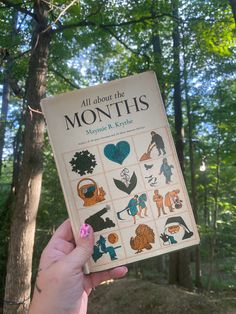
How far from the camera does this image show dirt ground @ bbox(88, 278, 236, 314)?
7953mm

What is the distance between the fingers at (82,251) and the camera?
1560 millimetres

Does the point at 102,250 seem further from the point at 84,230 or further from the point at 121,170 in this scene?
the point at 121,170

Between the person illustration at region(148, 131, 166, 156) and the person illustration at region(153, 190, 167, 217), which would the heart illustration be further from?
the person illustration at region(153, 190, 167, 217)

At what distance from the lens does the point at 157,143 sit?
1.64m

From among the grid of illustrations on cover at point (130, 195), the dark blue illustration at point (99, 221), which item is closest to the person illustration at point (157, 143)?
the grid of illustrations on cover at point (130, 195)

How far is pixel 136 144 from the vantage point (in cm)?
164

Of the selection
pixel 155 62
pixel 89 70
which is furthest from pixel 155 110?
pixel 89 70

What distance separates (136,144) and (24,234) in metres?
4.05

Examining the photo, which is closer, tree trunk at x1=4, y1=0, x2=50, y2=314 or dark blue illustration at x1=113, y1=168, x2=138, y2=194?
dark blue illustration at x1=113, y1=168, x2=138, y2=194

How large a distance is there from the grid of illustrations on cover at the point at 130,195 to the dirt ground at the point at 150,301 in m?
6.98

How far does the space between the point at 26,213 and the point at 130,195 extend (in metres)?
3.94

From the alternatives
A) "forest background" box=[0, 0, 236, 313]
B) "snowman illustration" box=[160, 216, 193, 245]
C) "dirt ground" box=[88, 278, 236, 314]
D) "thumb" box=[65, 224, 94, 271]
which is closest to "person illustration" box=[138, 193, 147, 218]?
"snowman illustration" box=[160, 216, 193, 245]

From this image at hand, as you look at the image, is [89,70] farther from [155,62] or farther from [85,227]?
[85,227]

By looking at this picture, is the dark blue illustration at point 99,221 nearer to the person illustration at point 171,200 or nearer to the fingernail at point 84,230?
the fingernail at point 84,230
